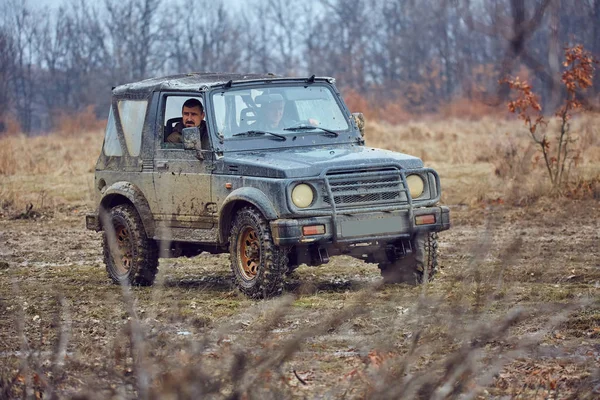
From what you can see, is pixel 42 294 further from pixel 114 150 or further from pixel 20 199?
pixel 20 199

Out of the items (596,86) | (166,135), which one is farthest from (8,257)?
(596,86)

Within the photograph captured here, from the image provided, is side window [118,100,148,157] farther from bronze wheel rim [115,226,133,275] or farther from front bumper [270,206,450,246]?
front bumper [270,206,450,246]

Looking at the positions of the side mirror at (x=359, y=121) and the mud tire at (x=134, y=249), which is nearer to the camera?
the mud tire at (x=134, y=249)

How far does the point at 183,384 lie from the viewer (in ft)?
10.5

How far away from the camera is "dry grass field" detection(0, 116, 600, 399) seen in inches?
143

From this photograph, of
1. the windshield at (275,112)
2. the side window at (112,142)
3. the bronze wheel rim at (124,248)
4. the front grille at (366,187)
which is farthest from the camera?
the side window at (112,142)

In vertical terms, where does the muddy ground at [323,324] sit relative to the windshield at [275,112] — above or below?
below

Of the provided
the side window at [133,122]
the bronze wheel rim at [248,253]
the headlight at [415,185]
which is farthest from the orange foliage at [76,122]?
the headlight at [415,185]

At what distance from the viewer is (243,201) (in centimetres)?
897

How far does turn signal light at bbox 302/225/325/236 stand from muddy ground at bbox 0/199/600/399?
459mm

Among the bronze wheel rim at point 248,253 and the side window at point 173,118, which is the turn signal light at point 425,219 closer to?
the bronze wheel rim at point 248,253

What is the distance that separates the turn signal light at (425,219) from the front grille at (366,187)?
18 cm

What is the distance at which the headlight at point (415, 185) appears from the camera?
909 cm

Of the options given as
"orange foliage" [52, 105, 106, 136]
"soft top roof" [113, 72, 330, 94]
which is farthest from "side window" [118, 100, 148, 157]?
"orange foliage" [52, 105, 106, 136]
